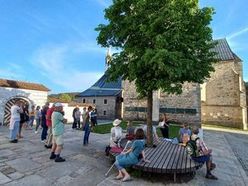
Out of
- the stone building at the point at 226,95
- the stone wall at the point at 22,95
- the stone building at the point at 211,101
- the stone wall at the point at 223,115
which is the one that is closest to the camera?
the stone wall at the point at 22,95

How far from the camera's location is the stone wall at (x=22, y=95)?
14.8 meters

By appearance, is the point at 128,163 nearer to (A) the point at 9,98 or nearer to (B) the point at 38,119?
(B) the point at 38,119

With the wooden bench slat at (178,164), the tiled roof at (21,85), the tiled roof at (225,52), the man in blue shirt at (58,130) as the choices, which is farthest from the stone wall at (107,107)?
the man in blue shirt at (58,130)

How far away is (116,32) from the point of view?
7816mm

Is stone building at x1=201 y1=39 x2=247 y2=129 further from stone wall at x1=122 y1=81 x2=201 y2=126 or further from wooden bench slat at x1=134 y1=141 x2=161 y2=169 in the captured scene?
wooden bench slat at x1=134 y1=141 x2=161 y2=169

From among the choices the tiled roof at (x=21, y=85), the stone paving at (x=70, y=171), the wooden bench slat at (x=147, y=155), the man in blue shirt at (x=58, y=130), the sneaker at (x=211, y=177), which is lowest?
the sneaker at (x=211, y=177)

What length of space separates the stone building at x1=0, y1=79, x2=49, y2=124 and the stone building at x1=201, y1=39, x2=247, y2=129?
21555mm

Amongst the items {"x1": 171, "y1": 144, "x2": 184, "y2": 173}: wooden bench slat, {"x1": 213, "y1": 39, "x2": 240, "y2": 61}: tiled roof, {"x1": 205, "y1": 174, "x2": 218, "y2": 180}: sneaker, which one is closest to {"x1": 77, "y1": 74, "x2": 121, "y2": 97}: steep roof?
{"x1": 213, "y1": 39, "x2": 240, "y2": 61}: tiled roof

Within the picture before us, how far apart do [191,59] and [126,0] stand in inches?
130

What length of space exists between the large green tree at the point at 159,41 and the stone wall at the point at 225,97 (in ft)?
74.8

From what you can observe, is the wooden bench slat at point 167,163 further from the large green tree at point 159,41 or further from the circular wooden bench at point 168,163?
the large green tree at point 159,41

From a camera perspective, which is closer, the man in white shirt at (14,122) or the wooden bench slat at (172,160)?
the wooden bench slat at (172,160)

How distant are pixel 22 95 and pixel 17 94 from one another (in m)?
0.40

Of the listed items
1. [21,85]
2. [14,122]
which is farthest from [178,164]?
[21,85]
